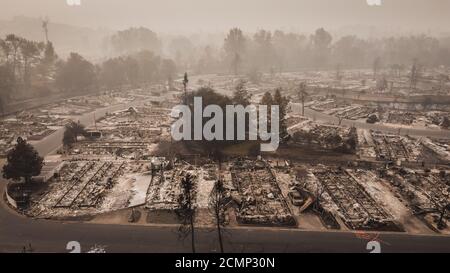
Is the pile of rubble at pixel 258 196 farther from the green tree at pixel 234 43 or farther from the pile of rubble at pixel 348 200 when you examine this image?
the green tree at pixel 234 43

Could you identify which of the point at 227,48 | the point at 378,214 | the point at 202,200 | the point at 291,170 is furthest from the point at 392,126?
the point at 227,48

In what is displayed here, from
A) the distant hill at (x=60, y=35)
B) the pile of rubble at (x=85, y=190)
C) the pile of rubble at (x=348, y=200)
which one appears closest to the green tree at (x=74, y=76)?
the pile of rubble at (x=85, y=190)

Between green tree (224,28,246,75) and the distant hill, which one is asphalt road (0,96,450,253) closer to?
green tree (224,28,246,75)

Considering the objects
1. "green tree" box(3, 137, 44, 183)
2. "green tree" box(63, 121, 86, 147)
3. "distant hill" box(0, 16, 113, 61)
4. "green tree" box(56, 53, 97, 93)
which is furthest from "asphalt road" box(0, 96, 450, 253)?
"distant hill" box(0, 16, 113, 61)

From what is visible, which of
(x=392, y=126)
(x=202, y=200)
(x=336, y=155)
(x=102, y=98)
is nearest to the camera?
(x=202, y=200)

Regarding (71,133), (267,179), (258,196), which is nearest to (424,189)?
(267,179)

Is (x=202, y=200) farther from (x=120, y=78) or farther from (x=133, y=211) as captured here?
(x=120, y=78)
